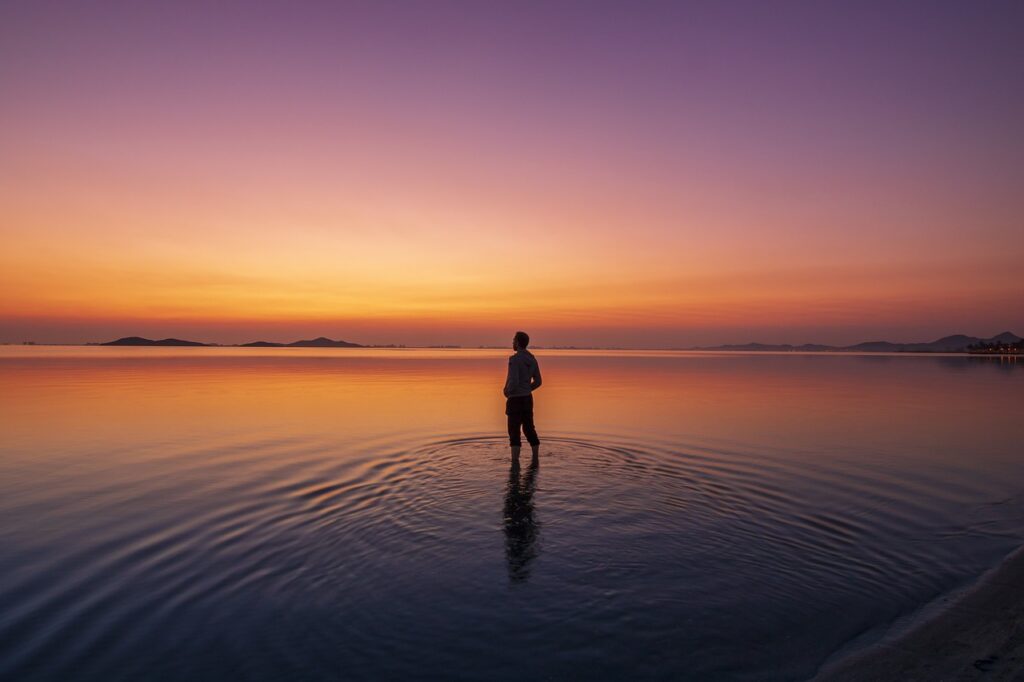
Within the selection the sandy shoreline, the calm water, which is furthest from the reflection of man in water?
the sandy shoreline

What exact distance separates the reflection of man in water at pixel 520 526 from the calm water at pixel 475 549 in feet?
0.16

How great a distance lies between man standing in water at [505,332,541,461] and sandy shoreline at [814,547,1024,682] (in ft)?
30.4

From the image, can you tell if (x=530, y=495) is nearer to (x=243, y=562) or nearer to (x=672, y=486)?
(x=672, y=486)

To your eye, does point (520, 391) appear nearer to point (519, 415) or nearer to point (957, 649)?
point (519, 415)

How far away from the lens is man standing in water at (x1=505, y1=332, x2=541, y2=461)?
14.2 m

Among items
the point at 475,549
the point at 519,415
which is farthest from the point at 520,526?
the point at 519,415

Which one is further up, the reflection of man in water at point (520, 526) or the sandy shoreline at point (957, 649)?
the reflection of man in water at point (520, 526)

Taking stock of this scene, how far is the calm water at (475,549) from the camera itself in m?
5.40

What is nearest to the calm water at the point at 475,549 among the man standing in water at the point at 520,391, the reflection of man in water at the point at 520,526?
the reflection of man in water at the point at 520,526

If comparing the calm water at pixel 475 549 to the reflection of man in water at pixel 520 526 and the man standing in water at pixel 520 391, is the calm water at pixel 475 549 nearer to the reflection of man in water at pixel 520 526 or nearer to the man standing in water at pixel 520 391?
the reflection of man in water at pixel 520 526

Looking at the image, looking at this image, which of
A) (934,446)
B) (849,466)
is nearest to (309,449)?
(849,466)

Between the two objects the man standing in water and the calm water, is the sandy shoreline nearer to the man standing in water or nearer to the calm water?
the calm water

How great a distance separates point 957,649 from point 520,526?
5573 millimetres

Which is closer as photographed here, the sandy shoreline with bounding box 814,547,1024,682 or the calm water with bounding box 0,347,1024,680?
the sandy shoreline with bounding box 814,547,1024,682
